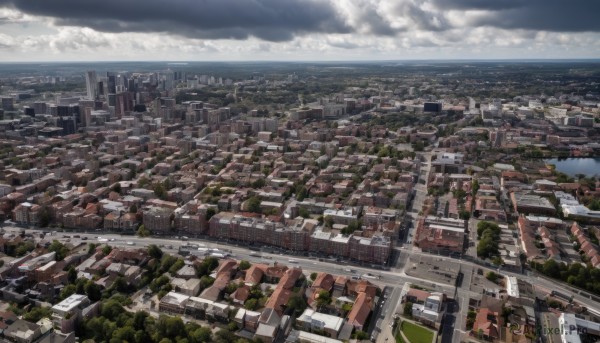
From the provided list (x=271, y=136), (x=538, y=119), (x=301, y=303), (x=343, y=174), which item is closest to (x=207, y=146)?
(x=271, y=136)

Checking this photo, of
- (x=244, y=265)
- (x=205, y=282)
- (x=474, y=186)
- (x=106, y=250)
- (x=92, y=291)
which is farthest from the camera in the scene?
(x=474, y=186)

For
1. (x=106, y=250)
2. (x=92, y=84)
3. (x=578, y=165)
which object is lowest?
(x=578, y=165)

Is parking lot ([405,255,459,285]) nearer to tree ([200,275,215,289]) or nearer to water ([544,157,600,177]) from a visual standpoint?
tree ([200,275,215,289])

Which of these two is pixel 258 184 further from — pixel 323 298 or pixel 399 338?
pixel 399 338

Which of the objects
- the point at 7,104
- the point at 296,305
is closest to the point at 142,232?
the point at 296,305

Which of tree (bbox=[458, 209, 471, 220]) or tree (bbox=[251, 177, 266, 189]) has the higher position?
tree (bbox=[251, 177, 266, 189])

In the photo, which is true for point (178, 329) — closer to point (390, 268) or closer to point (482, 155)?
point (390, 268)

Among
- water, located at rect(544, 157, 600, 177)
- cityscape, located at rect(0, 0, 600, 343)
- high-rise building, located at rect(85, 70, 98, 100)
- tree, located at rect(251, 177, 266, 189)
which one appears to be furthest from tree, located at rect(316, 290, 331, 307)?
high-rise building, located at rect(85, 70, 98, 100)

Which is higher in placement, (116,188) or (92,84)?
(92,84)

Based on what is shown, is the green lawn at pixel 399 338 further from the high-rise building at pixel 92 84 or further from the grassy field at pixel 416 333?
the high-rise building at pixel 92 84
